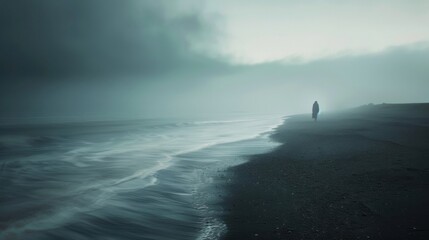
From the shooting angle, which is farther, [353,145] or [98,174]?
[353,145]

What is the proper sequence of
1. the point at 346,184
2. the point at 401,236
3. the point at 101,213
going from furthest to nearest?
the point at 346,184 < the point at 101,213 < the point at 401,236

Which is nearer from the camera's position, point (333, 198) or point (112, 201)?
point (333, 198)

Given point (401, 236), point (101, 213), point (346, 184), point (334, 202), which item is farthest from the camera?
point (346, 184)

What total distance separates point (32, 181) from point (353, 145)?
18.5m

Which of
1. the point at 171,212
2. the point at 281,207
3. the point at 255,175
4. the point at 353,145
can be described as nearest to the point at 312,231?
the point at 281,207

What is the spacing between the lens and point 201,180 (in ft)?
48.4

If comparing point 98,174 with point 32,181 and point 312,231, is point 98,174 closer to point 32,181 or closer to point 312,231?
point 32,181

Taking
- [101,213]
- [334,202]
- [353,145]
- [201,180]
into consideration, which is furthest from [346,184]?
[353,145]

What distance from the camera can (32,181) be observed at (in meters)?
15.8

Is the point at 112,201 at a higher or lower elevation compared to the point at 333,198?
lower

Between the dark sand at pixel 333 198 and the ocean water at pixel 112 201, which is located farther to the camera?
the ocean water at pixel 112 201

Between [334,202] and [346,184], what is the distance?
7.56 ft

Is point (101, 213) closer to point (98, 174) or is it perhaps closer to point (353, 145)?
point (98, 174)

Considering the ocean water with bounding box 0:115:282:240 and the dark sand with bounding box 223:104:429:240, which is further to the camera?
the ocean water with bounding box 0:115:282:240
